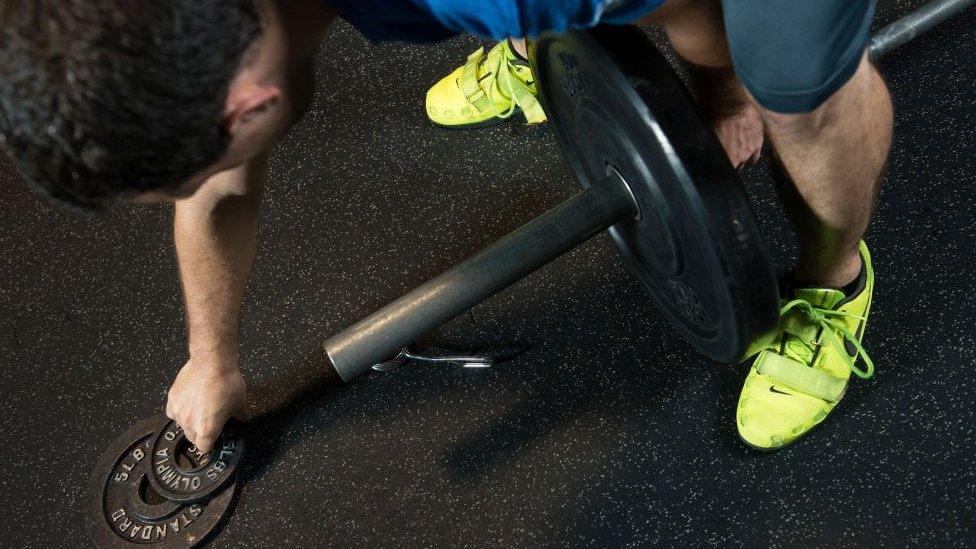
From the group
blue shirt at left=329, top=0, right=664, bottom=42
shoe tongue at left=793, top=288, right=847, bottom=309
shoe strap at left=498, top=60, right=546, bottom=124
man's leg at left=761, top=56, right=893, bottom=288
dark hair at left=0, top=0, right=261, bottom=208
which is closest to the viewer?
dark hair at left=0, top=0, right=261, bottom=208

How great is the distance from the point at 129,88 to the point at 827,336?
32.2 inches

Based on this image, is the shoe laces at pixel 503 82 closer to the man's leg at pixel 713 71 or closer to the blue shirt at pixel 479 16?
the man's leg at pixel 713 71

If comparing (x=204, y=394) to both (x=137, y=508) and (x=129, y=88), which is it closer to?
(x=137, y=508)

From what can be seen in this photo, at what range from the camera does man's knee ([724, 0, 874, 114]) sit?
67 centimetres

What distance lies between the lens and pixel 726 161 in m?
0.71

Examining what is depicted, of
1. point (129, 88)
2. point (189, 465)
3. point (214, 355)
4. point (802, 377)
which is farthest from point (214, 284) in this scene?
point (802, 377)

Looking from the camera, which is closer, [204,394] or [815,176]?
[815,176]

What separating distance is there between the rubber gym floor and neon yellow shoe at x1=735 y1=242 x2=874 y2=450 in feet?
0.10

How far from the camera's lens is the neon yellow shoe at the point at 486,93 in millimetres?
1312

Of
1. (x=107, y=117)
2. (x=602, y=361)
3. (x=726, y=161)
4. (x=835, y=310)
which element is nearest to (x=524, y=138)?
(x=602, y=361)

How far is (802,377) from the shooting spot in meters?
1.03

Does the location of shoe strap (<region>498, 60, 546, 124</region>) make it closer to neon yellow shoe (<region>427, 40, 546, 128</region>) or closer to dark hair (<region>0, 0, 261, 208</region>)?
neon yellow shoe (<region>427, 40, 546, 128</region>)

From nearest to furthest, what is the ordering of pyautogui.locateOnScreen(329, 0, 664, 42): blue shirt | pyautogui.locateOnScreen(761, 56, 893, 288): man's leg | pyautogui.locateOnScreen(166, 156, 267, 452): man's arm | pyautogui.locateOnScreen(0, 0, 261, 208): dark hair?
pyautogui.locateOnScreen(0, 0, 261, 208): dark hair < pyautogui.locateOnScreen(329, 0, 664, 42): blue shirt < pyautogui.locateOnScreen(761, 56, 893, 288): man's leg < pyautogui.locateOnScreen(166, 156, 267, 452): man's arm

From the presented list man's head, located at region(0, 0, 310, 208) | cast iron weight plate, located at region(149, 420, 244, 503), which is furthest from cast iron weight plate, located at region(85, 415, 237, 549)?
man's head, located at region(0, 0, 310, 208)
